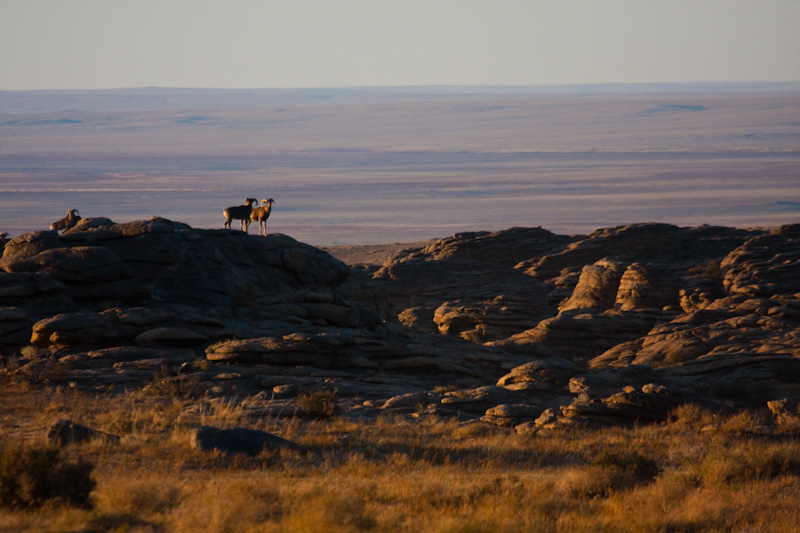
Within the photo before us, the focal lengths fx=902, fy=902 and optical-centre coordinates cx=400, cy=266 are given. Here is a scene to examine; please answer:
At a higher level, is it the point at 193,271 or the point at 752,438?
the point at 193,271

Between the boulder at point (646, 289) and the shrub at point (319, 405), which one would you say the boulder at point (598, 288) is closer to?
the boulder at point (646, 289)

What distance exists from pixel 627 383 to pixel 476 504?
35.8 feet

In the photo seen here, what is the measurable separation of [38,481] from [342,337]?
14.1 metres

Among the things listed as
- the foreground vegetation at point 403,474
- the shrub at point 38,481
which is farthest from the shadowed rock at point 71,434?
the shrub at point 38,481

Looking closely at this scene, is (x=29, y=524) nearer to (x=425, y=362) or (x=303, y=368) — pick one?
(x=303, y=368)

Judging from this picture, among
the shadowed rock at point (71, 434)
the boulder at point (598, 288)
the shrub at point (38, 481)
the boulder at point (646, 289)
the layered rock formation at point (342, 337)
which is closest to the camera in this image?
the shrub at point (38, 481)

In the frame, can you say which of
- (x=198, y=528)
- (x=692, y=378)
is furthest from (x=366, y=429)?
(x=692, y=378)

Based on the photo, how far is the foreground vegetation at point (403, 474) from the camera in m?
11.6

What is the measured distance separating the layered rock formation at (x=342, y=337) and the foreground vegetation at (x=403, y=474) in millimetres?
1492

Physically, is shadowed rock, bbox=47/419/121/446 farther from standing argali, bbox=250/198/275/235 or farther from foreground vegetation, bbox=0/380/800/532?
standing argali, bbox=250/198/275/235

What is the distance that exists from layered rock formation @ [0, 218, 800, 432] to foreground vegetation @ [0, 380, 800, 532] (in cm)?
149

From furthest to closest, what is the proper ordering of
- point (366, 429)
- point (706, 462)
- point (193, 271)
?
point (193, 271)
point (366, 429)
point (706, 462)

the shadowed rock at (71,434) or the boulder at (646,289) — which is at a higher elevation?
the shadowed rock at (71,434)

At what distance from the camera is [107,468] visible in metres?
14.1
